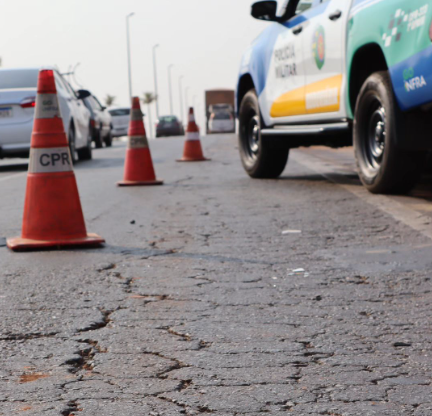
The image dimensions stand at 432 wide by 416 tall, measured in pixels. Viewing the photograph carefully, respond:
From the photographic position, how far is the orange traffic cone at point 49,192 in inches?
207

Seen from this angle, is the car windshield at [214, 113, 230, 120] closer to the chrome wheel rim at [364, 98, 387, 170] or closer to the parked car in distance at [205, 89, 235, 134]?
the parked car in distance at [205, 89, 235, 134]

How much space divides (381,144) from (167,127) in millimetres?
50127

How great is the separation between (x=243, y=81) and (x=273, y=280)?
5946 millimetres

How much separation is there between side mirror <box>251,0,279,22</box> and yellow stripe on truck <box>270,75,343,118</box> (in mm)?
748

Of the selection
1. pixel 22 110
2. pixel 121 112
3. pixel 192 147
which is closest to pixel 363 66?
pixel 22 110

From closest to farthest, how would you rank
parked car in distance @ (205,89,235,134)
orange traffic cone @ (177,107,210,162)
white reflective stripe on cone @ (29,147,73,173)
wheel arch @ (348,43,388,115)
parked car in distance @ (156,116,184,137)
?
white reflective stripe on cone @ (29,147,73,173)
wheel arch @ (348,43,388,115)
orange traffic cone @ (177,107,210,162)
parked car in distance @ (156,116,184,137)
parked car in distance @ (205,89,235,134)

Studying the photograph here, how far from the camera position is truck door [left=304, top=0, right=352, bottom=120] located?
7211 mm

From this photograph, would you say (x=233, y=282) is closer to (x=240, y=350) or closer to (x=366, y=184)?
(x=240, y=350)

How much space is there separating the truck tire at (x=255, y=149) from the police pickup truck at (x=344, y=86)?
0.01 meters

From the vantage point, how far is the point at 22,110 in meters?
12.7

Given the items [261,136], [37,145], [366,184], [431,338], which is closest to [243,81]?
[261,136]

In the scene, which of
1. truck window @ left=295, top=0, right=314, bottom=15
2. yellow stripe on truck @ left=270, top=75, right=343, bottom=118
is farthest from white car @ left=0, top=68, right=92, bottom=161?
truck window @ left=295, top=0, right=314, bottom=15

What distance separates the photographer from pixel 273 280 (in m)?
4.19

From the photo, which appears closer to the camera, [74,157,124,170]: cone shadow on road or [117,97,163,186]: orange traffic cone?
[117,97,163,186]: orange traffic cone
